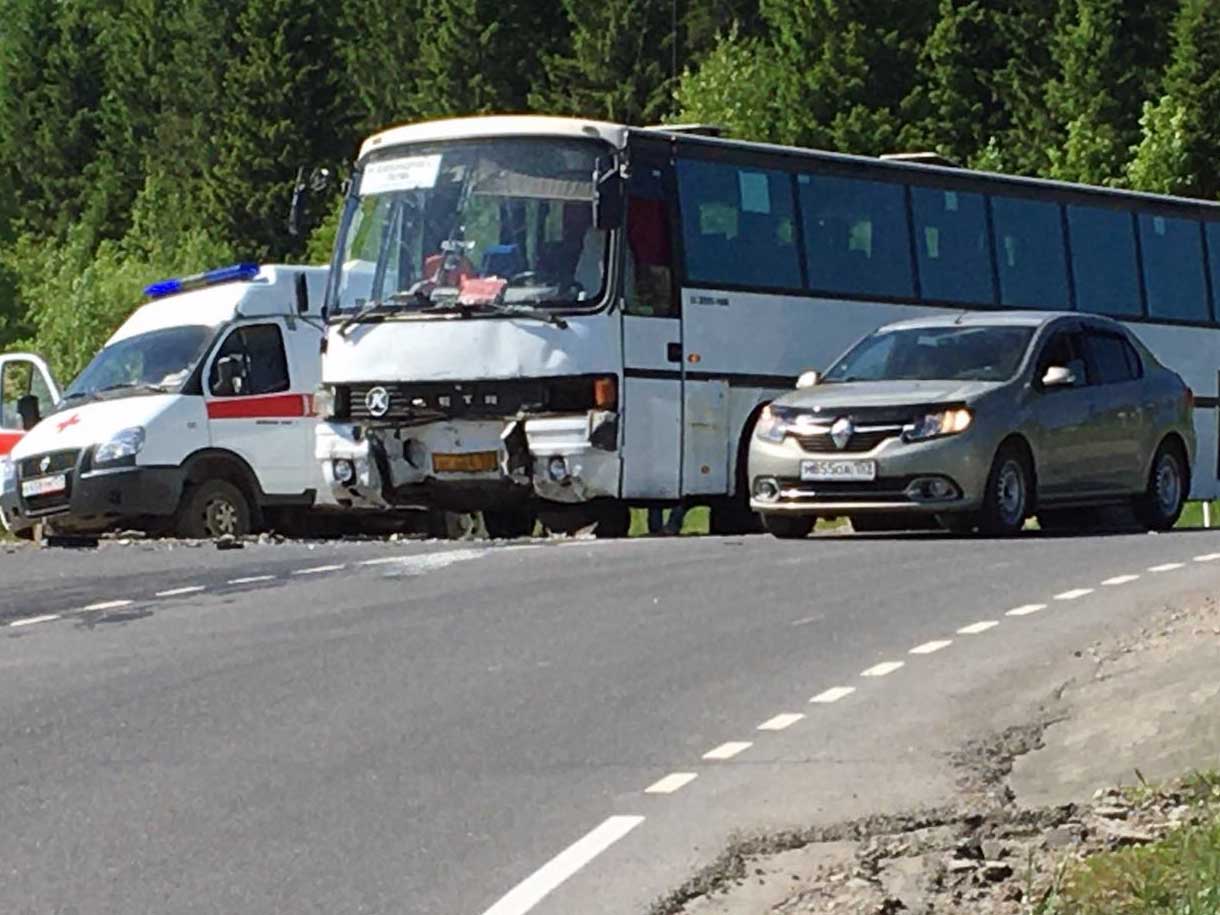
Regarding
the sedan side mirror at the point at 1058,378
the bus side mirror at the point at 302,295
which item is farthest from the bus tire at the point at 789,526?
the bus side mirror at the point at 302,295

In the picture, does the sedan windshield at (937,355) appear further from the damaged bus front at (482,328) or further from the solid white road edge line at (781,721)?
the solid white road edge line at (781,721)

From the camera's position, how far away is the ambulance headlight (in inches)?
1035

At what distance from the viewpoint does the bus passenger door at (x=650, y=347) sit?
25.0 m

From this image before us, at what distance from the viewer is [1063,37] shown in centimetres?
9056

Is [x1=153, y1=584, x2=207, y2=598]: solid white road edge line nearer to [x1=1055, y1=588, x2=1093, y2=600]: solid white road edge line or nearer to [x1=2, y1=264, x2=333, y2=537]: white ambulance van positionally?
[x1=1055, y1=588, x2=1093, y2=600]: solid white road edge line

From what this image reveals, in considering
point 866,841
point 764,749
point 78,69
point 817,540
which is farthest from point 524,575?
point 78,69

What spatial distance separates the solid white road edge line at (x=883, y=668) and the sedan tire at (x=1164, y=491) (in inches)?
445

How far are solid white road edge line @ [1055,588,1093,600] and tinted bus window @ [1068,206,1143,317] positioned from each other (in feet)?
46.7

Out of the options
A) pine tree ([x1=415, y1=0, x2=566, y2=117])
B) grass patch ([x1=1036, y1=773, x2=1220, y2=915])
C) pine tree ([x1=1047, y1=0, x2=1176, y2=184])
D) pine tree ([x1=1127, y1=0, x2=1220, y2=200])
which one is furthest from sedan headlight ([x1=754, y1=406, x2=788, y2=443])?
pine tree ([x1=415, y1=0, x2=566, y2=117])

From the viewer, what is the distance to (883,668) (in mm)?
14023

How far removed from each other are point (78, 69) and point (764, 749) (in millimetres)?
127167

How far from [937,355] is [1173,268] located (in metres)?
11.0

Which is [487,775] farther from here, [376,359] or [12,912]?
[376,359]

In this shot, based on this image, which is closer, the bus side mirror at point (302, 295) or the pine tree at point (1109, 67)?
the bus side mirror at point (302, 295)
